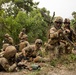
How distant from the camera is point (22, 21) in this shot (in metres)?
24.2

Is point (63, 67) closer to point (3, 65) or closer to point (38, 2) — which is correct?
point (3, 65)

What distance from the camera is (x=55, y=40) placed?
1043cm

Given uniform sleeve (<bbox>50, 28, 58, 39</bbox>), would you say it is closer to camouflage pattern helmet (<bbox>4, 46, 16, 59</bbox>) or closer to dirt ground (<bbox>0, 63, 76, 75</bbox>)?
dirt ground (<bbox>0, 63, 76, 75</bbox>)

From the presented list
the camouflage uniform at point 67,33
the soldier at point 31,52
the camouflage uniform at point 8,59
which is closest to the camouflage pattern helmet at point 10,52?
the camouflage uniform at point 8,59

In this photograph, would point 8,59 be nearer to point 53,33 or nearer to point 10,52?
point 10,52

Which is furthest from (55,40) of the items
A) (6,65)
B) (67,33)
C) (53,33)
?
(6,65)

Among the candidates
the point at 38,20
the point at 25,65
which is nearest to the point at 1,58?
the point at 25,65

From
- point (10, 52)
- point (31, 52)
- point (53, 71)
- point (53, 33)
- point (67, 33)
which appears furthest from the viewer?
point (67, 33)

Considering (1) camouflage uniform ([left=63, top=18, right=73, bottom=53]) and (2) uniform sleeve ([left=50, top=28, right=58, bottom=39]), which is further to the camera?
(1) camouflage uniform ([left=63, top=18, right=73, bottom=53])

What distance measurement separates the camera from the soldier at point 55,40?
9.88 m

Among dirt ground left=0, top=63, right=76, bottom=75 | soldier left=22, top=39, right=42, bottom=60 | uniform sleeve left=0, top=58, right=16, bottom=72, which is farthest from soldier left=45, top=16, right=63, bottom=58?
uniform sleeve left=0, top=58, right=16, bottom=72

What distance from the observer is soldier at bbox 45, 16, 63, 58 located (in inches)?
389

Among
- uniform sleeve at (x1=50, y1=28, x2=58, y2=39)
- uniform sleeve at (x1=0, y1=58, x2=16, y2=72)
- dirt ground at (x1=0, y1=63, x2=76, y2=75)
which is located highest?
uniform sleeve at (x1=50, y1=28, x2=58, y2=39)

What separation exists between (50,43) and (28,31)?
45.6 ft
